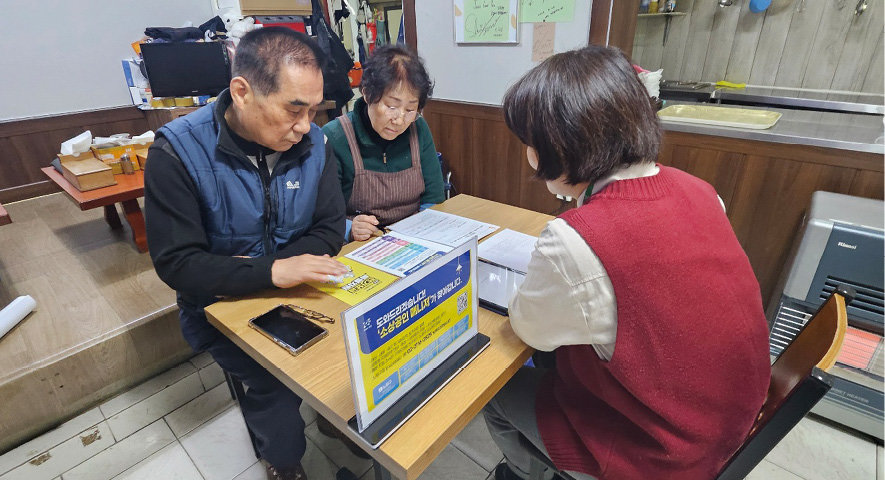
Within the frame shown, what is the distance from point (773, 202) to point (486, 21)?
1.63 metres

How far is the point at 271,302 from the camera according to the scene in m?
1.08

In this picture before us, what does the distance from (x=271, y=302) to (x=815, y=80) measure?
12.8ft

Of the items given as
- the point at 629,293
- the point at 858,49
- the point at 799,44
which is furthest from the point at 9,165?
the point at 858,49

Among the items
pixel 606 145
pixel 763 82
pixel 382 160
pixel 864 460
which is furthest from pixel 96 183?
pixel 763 82

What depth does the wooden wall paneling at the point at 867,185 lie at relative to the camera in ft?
5.14

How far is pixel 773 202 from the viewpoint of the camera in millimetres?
1797

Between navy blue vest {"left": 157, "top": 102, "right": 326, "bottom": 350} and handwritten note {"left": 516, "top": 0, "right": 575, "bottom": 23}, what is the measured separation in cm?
140

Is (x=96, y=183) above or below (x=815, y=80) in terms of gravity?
below

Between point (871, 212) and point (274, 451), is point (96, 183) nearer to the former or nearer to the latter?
point (274, 451)

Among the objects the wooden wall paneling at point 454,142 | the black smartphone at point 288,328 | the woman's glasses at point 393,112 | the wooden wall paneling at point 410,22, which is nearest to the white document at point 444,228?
the woman's glasses at point 393,112

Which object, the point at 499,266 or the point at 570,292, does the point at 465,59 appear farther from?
the point at 570,292

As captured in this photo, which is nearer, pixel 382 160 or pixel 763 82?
pixel 382 160

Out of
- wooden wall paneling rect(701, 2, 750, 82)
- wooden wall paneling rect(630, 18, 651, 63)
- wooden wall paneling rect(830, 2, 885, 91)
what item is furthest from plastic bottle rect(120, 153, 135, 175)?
wooden wall paneling rect(830, 2, 885, 91)

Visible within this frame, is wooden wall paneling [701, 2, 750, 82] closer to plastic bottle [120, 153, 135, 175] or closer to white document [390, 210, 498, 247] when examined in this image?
white document [390, 210, 498, 247]
